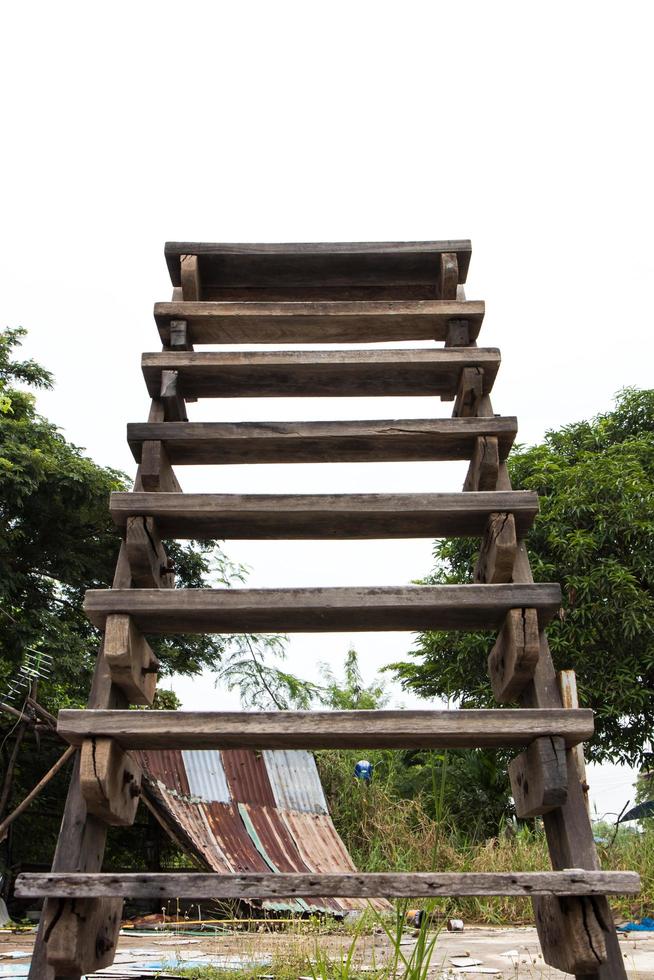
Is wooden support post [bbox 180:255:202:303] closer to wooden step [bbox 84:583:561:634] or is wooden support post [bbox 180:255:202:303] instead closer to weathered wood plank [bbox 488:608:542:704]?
wooden step [bbox 84:583:561:634]

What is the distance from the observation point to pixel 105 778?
2.42 meters

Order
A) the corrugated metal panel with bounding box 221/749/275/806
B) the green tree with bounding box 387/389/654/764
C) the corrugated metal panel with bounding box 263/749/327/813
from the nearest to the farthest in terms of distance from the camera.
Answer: the corrugated metal panel with bounding box 221/749/275/806 < the corrugated metal panel with bounding box 263/749/327/813 < the green tree with bounding box 387/389/654/764

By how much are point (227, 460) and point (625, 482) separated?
10.8 meters

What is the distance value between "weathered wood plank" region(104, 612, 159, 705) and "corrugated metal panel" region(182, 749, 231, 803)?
25.3 ft

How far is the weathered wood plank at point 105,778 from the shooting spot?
241 centimetres

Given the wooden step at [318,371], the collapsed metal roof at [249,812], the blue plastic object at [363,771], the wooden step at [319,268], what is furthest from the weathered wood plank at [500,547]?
the blue plastic object at [363,771]

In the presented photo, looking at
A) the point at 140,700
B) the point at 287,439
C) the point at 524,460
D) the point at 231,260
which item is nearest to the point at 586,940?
the point at 140,700

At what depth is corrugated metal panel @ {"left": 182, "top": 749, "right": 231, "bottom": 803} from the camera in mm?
10062

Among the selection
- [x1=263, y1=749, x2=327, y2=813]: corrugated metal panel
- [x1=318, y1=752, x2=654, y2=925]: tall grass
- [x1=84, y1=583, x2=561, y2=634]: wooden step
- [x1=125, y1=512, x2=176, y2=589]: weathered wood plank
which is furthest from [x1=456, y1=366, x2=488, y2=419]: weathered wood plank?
[x1=263, y1=749, x2=327, y2=813]: corrugated metal panel

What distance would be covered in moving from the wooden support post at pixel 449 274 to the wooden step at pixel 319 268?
2 cm

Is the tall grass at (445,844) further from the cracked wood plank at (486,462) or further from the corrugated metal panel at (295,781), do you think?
the cracked wood plank at (486,462)

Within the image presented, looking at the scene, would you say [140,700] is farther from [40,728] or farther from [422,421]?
[40,728]

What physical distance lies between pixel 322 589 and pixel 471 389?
110 cm

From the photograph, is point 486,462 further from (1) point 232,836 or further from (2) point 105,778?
(1) point 232,836
